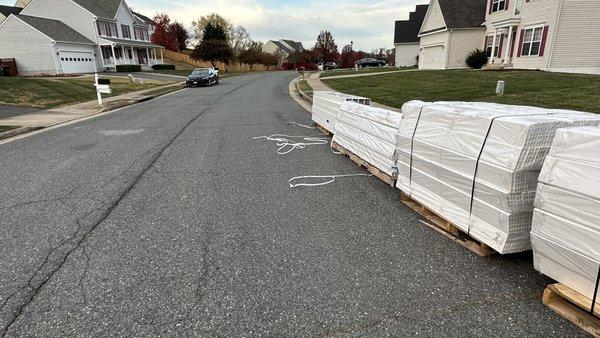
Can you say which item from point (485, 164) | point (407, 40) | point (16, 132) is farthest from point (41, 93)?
point (407, 40)

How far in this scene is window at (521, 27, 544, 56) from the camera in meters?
21.6

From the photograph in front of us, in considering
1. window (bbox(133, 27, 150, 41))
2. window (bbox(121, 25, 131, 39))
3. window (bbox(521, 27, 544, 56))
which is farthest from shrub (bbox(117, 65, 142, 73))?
window (bbox(521, 27, 544, 56))

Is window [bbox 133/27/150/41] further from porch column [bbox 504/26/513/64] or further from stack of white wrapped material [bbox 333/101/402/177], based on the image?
stack of white wrapped material [bbox 333/101/402/177]

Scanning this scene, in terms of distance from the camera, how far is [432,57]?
33562 millimetres

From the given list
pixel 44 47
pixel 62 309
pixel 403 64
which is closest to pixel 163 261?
pixel 62 309

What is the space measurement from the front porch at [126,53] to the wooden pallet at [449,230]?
4442 cm

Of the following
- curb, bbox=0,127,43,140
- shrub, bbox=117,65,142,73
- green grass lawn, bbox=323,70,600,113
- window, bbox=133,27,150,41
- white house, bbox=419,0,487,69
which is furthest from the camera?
window, bbox=133,27,150,41

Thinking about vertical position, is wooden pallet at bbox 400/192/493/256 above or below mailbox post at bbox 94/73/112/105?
below

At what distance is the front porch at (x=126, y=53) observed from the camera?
40.8 m

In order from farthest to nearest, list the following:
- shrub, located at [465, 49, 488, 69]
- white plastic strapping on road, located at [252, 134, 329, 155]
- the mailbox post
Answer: shrub, located at [465, 49, 488, 69]
the mailbox post
white plastic strapping on road, located at [252, 134, 329, 155]

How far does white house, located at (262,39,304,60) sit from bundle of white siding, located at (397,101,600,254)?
328 ft

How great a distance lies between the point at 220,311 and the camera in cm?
284

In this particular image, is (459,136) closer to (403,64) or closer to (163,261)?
(163,261)

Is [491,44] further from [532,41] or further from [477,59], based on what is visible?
[532,41]
